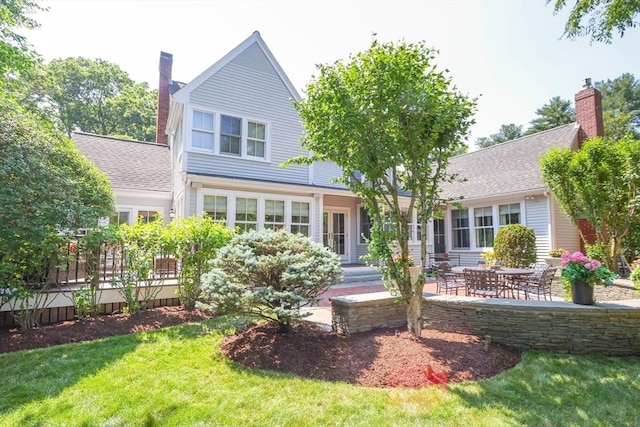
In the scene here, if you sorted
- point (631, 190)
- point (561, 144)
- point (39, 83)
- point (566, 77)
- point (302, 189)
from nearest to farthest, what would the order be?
point (631, 190) → point (302, 189) → point (566, 77) → point (561, 144) → point (39, 83)

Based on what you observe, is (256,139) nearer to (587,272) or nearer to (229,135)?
(229,135)

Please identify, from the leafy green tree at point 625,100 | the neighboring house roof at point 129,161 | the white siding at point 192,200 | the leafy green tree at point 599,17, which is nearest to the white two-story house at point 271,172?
the white siding at point 192,200

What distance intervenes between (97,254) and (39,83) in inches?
1158

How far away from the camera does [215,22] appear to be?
8.09m

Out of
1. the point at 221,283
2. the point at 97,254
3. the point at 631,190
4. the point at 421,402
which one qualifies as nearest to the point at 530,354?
the point at 421,402

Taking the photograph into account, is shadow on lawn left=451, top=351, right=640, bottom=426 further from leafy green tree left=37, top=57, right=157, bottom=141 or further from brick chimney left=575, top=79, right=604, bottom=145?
leafy green tree left=37, top=57, right=157, bottom=141

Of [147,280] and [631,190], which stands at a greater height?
[631,190]

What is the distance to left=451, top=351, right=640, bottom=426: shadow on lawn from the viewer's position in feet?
9.95

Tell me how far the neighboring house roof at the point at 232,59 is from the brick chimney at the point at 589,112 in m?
12.4

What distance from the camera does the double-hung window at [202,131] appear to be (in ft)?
34.4

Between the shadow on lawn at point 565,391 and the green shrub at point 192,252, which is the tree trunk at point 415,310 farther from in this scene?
the green shrub at point 192,252

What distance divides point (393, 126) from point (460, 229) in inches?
529

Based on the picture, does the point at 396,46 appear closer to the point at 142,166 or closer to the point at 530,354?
the point at 530,354

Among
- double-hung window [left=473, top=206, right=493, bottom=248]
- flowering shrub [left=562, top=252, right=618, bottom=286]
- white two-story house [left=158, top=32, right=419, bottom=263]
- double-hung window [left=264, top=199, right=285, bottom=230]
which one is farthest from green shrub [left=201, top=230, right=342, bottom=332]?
double-hung window [left=473, top=206, right=493, bottom=248]
